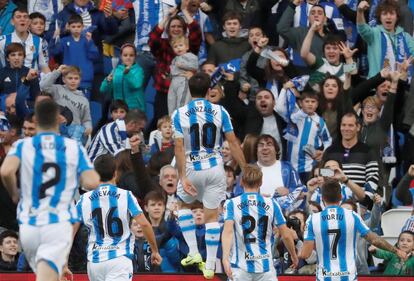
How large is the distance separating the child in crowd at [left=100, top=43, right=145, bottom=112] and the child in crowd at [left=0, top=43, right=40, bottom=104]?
48.5 inches

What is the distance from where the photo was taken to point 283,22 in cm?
2369

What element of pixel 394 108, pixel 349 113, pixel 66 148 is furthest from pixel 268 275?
pixel 394 108

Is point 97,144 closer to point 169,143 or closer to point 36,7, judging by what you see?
point 169,143

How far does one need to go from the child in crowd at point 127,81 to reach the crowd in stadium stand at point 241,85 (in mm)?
21

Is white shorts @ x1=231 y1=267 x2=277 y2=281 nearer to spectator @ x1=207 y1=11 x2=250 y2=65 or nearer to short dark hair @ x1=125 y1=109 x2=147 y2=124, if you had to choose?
short dark hair @ x1=125 y1=109 x2=147 y2=124

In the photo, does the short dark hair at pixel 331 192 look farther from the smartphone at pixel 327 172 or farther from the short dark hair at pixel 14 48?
the short dark hair at pixel 14 48

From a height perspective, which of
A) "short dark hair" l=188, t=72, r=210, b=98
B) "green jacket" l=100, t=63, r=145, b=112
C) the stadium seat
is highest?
"green jacket" l=100, t=63, r=145, b=112

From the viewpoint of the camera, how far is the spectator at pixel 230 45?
75.3ft

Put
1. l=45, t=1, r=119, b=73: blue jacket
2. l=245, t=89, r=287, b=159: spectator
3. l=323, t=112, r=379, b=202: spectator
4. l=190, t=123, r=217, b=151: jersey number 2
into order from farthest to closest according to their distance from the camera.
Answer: l=45, t=1, r=119, b=73: blue jacket, l=245, t=89, r=287, b=159: spectator, l=323, t=112, r=379, b=202: spectator, l=190, t=123, r=217, b=151: jersey number 2

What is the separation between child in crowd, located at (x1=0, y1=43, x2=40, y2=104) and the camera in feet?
74.0

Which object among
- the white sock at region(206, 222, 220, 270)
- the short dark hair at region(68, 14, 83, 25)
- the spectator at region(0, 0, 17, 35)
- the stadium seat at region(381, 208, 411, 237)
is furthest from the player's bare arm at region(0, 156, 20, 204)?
the spectator at region(0, 0, 17, 35)

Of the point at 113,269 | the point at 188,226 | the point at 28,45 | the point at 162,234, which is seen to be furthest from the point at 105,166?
the point at 28,45

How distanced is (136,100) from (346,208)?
19.1ft

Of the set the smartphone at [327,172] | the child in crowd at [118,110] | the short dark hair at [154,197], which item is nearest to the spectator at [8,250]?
the short dark hair at [154,197]
